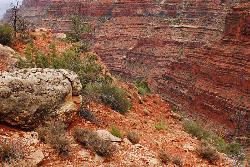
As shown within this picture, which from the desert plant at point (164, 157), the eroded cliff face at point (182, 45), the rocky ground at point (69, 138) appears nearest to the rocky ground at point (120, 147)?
the rocky ground at point (69, 138)

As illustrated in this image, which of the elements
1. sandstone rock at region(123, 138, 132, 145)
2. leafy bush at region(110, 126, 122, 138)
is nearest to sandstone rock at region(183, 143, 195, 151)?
sandstone rock at region(123, 138, 132, 145)

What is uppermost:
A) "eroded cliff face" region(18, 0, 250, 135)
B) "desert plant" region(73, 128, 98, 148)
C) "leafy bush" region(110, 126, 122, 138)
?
"desert plant" region(73, 128, 98, 148)

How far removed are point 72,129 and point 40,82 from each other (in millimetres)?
1514

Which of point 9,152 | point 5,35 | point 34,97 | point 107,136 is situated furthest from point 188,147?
point 5,35

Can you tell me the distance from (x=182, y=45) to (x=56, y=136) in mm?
54445

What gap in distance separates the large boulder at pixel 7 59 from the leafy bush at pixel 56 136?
521cm

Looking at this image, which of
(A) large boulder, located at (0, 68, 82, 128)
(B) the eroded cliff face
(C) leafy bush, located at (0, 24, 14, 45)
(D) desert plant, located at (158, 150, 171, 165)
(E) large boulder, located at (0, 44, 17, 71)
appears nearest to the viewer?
(A) large boulder, located at (0, 68, 82, 128)

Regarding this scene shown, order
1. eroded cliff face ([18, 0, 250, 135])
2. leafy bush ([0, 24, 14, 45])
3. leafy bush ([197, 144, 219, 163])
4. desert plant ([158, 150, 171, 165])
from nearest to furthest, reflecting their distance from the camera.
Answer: desert plant ([158, 150, 171, 165]), leafy bush ([197, 144, 219, 163]), leafy bush ([0, 24, 14, 45]), eroded cliff face ([18, 0, 250, 135])

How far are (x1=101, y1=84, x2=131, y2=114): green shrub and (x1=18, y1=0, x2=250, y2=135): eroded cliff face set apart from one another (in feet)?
56.5

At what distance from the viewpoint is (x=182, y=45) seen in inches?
2532

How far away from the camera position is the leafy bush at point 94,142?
1140 cm

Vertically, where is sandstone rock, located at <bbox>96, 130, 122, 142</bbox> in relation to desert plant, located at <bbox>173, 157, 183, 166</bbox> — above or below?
above

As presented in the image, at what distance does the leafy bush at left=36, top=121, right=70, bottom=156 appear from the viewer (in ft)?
35.7

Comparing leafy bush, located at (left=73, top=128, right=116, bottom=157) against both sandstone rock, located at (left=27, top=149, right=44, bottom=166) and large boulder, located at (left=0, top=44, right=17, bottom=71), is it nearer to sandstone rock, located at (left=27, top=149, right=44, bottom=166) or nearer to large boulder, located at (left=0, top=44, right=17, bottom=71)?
sandstone rock, located at (left=27, top=149, right=44, bottom=166)
